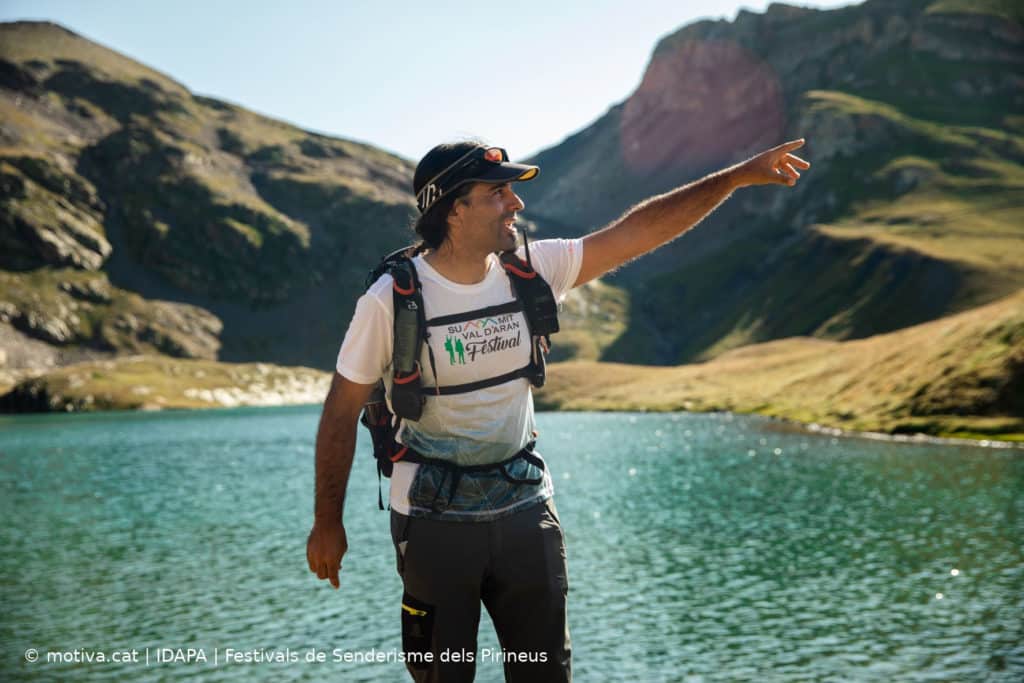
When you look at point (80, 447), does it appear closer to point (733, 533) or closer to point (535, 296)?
point (733, 533)

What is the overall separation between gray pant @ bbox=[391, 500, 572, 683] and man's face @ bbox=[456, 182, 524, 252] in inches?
86.1

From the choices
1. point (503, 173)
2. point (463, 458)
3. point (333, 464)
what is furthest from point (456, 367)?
point (503, 173)

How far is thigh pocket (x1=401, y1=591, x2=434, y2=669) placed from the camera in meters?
6.70

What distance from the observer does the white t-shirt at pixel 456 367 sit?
6652 mm

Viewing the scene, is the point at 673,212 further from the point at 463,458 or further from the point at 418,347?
the point at 463,458

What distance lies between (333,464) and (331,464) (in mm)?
16

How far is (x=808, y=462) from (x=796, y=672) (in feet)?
151

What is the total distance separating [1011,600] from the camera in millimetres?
26531

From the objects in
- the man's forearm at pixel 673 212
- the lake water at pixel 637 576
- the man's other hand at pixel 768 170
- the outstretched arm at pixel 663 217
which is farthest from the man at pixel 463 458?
the lake water at pixel 637 576

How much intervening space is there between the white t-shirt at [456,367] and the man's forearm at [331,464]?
405 millimetres

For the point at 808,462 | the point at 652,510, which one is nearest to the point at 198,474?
the point at 652,510

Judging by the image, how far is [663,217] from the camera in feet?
25.7

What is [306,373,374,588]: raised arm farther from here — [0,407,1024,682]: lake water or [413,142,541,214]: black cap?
[0,407,1024,682]: lake water

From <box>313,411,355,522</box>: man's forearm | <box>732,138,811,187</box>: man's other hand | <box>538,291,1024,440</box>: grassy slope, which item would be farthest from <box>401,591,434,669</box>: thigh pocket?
<box>538,291,1024,440</box>: grassy slope
